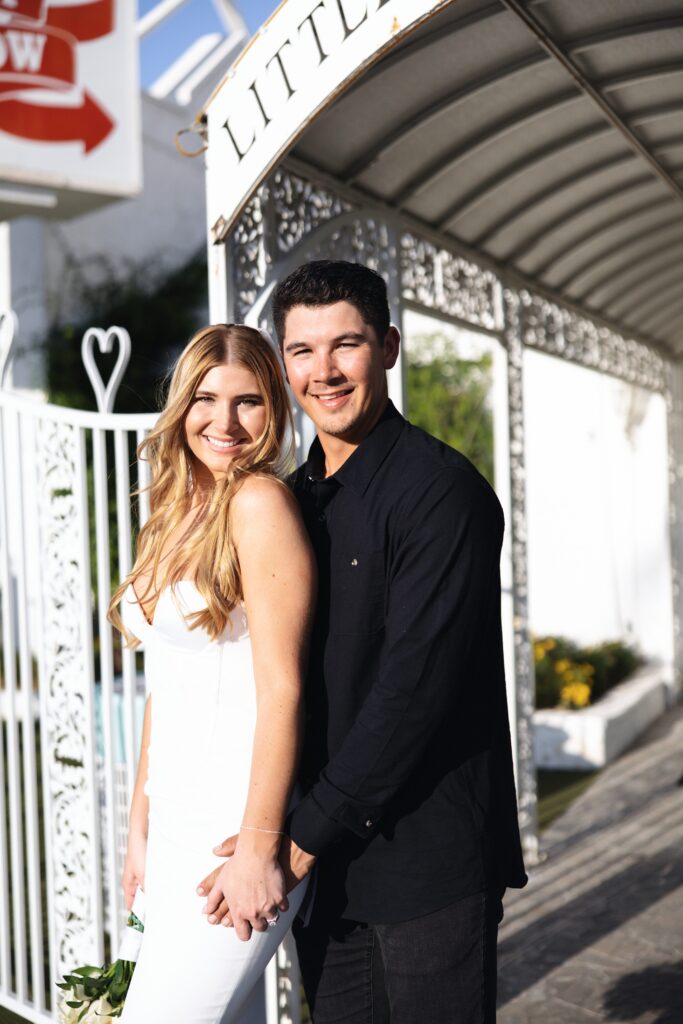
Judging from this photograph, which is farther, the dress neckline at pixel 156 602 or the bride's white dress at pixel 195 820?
the dress neckline at pixel 156 602

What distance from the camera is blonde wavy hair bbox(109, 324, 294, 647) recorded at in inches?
77.0

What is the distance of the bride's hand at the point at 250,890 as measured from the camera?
1.83 m

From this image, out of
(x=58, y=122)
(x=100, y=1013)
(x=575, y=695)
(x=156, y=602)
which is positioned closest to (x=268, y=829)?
(x=156, y=602)

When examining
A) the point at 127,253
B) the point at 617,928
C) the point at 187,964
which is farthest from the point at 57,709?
the point at 127,253

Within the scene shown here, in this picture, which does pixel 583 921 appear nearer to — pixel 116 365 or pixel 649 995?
pixel 649 995

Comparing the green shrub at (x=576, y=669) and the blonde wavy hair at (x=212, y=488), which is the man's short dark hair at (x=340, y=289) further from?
the green shrub at (x=576, y=669)

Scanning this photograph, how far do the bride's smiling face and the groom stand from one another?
0.14 m

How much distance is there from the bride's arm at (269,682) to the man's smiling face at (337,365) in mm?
240

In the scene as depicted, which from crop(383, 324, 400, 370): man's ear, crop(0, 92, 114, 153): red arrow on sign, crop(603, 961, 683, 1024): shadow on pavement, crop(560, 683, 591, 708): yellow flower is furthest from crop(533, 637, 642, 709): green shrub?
crop(0, 92, 114, 153): red arrow on sign

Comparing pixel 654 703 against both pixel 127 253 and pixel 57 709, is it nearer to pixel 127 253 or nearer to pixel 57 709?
pixel 57 709

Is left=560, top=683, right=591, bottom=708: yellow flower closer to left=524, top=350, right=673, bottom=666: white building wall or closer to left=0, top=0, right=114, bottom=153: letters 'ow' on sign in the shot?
left=524, top=350, right=673, bottom=666: white building wall

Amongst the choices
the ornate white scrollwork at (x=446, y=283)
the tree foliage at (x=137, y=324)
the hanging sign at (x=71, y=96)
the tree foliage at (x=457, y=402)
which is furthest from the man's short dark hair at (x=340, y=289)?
the tree foliage at (x=457, y=402)

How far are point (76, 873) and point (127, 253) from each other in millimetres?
9959

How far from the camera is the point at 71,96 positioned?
10.2 m
